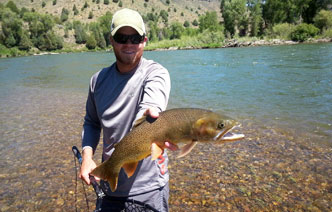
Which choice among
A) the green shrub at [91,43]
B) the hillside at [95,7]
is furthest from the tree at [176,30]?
the hillside at [95,7]

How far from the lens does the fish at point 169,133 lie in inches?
74.9

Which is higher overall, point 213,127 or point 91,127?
point 213,127

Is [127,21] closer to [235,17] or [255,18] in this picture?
[255,18]

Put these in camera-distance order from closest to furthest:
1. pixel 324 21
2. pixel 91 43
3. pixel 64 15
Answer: pixel 324 21 < pixel 91 43 < pixel 64 15

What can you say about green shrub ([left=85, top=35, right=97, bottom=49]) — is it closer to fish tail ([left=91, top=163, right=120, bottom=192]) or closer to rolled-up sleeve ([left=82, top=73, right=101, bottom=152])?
rolled-up sleeve ([left=82, top=73, right=101, bottom=152])

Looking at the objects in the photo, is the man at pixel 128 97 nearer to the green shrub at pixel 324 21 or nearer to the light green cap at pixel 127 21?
the light green cap at pixel 127 21

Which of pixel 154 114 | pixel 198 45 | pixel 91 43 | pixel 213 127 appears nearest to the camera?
pixel 154 114

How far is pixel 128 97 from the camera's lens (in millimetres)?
2258

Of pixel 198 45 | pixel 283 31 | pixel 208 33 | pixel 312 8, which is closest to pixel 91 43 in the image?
pixel 208 33

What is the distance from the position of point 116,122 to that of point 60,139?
5.75m

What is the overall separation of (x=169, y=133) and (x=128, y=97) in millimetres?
558

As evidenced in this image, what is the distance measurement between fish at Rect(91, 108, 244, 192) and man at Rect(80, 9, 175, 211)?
0.93 ft

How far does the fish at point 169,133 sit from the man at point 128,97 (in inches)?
11.2

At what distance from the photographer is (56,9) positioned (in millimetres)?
145250
